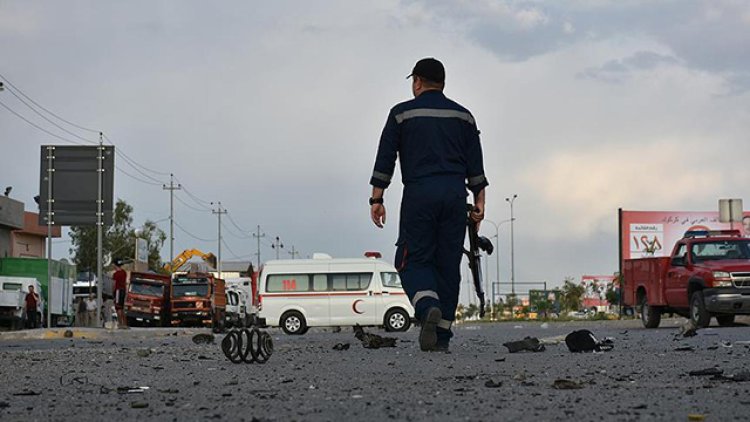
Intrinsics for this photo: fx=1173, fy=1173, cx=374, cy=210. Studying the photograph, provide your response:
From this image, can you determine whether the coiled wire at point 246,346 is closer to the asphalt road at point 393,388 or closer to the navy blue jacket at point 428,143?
the asphalt road at point 393,388

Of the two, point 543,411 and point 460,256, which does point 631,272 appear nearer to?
point 460,256

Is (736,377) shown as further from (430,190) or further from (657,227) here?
(657,227)

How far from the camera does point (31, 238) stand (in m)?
79.7

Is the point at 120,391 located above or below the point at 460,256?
below

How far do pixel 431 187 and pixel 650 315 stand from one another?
18107 millimetres

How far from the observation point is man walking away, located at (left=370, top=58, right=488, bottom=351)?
30.5 ft

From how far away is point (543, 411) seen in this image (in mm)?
4715

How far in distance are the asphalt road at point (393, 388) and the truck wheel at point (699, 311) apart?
14.0 metres

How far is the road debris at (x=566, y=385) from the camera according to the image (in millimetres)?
5762

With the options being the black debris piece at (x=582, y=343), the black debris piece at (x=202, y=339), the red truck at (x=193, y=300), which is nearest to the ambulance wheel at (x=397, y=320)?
the red truck at (x=193, y=300)

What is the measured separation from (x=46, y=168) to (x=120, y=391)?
28.4 m

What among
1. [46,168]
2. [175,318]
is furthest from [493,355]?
[175,318]

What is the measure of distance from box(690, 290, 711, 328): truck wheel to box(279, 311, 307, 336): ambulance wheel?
14.3 meters

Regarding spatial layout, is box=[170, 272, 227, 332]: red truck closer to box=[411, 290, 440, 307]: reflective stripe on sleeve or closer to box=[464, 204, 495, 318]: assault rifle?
box=[464, 204, 495, 318]: assault rifle
